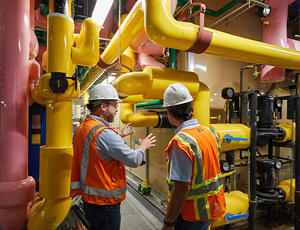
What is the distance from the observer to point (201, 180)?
133 centimetres

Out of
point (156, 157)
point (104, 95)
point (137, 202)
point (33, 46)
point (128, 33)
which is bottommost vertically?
point (137, 202)

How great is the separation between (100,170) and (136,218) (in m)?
2.07

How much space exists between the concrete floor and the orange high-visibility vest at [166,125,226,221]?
1739mm

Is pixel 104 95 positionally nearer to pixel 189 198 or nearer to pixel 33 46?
pixel 33 46

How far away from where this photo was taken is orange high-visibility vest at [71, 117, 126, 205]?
145cm

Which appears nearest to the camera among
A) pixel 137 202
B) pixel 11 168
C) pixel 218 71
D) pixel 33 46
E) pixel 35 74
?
pixel 11 168

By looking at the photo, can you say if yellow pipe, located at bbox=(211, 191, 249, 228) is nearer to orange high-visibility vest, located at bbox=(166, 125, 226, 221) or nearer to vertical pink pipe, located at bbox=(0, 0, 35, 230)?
orange high-visibility vest, located at bbox=(166, 125, 226, 221)

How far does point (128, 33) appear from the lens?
1.98 metres

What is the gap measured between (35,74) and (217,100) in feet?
8.95

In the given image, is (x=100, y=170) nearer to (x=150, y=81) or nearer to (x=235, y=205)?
(x=150, y=81)

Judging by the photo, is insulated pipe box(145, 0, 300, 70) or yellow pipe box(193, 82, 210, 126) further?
yellow pipe box(193, 82, 210, 126)

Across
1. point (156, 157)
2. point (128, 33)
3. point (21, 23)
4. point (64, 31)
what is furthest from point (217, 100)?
point (21, 23)

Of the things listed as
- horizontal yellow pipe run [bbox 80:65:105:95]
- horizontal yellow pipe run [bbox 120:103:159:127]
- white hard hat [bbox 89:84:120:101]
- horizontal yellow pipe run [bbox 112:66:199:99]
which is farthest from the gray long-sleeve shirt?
horizontal yellow pipe run [bbox 80:65:105:95]

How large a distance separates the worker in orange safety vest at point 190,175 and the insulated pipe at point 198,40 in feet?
1.60
